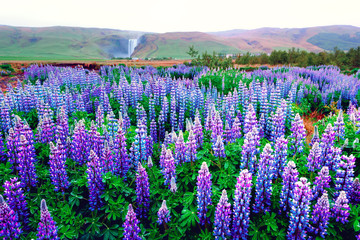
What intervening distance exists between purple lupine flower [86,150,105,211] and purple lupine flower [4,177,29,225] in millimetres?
941

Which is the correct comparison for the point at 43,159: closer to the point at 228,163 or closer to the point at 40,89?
the point at 228,163

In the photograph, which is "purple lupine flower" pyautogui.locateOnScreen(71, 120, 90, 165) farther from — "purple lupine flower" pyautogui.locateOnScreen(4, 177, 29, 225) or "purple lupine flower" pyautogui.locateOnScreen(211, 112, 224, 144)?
"purple lupine flower" pyautogui.locateOnScreen(211, 112, 224, 144)

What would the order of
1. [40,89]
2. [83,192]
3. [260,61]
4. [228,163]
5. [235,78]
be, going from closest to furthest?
[228,163], [83,192], [40,89], [235,78], [260,61]

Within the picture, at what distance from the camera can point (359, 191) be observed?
3039 mm

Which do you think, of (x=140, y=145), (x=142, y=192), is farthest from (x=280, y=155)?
(x=140, y=145)

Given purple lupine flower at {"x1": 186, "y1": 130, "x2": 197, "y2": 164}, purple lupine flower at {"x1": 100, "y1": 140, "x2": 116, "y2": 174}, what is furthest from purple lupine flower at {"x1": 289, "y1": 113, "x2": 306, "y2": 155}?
purple lupine flower at {"x1": 100, "y1": 140, "x2": 116, "y2": 174}

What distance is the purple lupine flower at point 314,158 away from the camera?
11.0 ft

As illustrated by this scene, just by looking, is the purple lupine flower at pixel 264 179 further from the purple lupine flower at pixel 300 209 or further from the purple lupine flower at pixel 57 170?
the purple lupine flower at pixel 57 170

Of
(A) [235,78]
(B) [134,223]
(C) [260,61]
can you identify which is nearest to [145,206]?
(B) [134,223]

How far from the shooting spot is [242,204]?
2762 mm

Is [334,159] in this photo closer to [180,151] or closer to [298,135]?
[298,135]

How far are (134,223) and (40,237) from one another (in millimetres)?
1117

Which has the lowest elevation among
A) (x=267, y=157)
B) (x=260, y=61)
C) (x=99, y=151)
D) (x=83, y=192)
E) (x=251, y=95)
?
(x=83, y=192)

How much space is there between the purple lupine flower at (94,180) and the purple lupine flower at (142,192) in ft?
1.90
